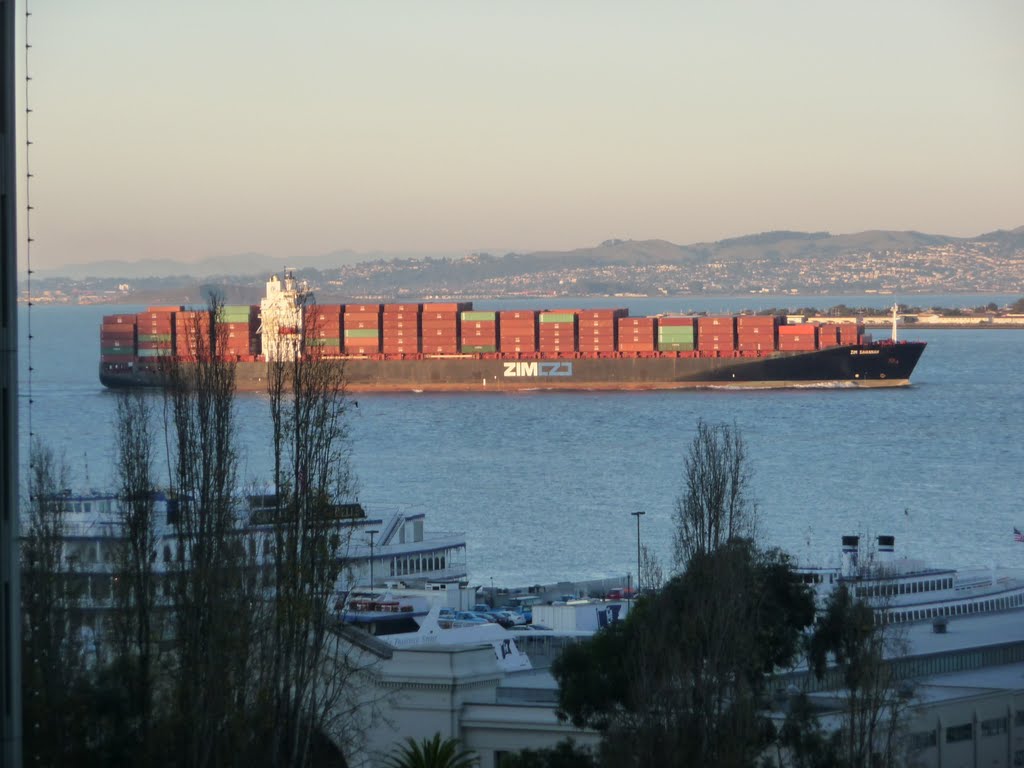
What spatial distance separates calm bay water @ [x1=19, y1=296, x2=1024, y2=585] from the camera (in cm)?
2862

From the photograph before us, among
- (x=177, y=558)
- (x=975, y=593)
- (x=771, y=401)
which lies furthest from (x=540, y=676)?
(x=771, y=401)

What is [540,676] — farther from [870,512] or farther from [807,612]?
[870,512]

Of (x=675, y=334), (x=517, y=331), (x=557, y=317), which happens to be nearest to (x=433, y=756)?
(x=675, y=334)

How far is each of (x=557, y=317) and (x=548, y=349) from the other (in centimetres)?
135

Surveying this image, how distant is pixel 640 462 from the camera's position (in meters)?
41.4

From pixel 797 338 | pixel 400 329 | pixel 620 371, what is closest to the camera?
pixel 797 338

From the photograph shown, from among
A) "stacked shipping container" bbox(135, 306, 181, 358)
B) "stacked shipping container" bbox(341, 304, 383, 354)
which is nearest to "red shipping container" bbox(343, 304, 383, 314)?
"stacked shipping container" bbox(341, 304, 383, 354)

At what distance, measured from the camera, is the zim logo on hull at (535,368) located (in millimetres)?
67812

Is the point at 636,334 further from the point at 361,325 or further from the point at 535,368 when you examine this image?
the point at 361,325

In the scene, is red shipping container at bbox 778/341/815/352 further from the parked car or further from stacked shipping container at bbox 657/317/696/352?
the parked car

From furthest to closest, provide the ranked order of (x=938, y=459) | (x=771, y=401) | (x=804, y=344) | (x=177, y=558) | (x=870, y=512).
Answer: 1. (x=804, y=344)
2. (x=771, y=401)
3. (x=938, y=459)
4. (x=870, y=512)
5. (x=177, y=558)

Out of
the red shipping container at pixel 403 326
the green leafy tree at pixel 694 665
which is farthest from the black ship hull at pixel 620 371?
the green leafy tree at pixel 694 665

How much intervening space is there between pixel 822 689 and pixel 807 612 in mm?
1232

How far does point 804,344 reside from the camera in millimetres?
65188
